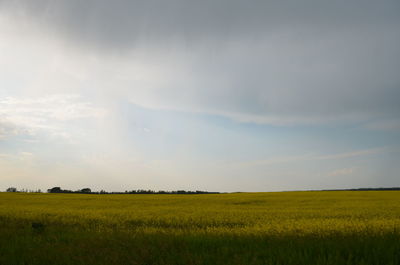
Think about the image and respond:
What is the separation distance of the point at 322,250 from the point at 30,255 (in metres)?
5.54

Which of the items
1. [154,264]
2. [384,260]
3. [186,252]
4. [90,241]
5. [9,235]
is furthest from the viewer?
[9,235]

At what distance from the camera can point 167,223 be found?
13.4 m

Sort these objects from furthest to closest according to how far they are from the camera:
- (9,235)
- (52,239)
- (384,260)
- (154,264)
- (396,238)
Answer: (9,235), (52,239), (396,238), (154,264), (384,260)

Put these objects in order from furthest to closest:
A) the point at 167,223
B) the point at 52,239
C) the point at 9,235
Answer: the point at 167,223, the point at 9,235, the point at 52,239

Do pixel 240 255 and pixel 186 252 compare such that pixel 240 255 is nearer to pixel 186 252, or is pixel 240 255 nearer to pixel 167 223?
pixel 186 252

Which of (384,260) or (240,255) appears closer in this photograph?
(384,260)

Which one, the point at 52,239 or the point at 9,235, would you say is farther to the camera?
the point at 9,235

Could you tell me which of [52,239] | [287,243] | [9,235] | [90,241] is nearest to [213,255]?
[287,243]

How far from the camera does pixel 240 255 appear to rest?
17.0 ft

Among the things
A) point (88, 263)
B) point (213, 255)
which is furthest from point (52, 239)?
point (213, 255)

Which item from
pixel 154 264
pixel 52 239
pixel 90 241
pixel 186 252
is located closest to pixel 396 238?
pixel 186 252

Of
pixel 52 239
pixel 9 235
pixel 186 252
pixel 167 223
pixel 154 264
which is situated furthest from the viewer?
pixel 167 223

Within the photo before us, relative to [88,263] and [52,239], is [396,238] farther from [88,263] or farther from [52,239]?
[52,239]

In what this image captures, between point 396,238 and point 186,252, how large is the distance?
163 inches
